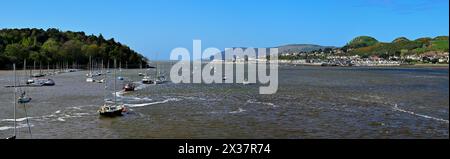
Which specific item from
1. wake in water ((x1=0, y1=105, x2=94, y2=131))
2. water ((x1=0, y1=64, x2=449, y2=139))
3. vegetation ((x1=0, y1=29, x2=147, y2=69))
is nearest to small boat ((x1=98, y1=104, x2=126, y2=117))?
water ((x1=0, y1=64, x2=449, y2=139))

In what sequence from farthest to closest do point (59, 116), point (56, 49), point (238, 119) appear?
point (56, 49) → point (59, 116) → point (238, 119)

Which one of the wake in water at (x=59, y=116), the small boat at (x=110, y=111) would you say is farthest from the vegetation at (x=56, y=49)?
the small boat at (x=110, y=111)

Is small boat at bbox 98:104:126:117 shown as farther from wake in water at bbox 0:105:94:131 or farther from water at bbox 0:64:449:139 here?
wake in water at bbox 0:105:94:131

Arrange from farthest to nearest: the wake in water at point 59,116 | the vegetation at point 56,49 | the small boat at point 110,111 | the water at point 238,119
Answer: the vegetation at point 56,49
the small boat at point 110,111
the wake in water at point 59,116
the water at point 238,119

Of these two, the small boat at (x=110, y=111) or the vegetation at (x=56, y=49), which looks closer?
the small boat at (x=110, y=111)

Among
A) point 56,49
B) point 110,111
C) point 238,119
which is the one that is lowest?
point 238,119

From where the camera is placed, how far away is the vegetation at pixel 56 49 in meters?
109

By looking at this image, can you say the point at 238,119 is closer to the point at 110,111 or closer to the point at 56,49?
the point at 110,111

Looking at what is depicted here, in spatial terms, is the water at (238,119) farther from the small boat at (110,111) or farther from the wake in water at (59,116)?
the small boat at (110,111)

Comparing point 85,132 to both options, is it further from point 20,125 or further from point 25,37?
point 25,37

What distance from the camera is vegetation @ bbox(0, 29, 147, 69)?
10875 centimetres

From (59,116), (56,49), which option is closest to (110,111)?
(59,116)

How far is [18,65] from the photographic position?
106m

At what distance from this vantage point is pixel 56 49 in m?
123
